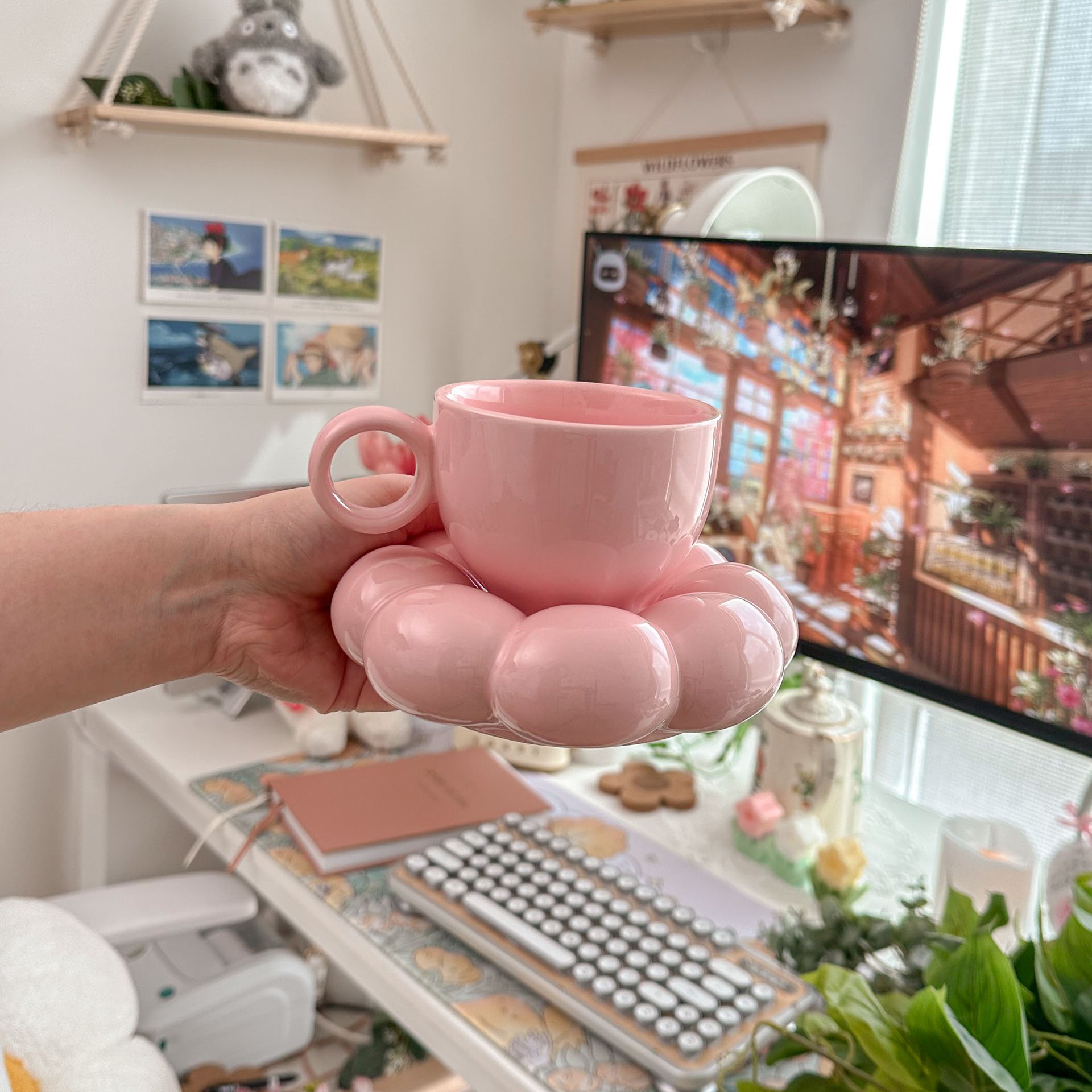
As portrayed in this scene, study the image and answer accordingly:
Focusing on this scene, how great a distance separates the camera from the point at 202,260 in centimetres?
160

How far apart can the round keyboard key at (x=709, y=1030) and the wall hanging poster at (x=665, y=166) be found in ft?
3.60

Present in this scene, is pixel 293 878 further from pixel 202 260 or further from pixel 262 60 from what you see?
pixel 262 60

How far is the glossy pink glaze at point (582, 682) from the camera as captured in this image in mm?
399

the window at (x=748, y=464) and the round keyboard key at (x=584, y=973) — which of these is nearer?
the round keyboard key at (x=584, y=973)

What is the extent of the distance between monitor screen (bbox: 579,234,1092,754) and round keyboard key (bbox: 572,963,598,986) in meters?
0.43

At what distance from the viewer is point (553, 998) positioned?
35.5 inches

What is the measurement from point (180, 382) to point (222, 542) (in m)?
1.07

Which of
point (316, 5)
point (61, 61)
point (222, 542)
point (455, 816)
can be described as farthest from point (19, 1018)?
point (316, 5)

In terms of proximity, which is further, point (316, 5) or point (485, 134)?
point (485, 134)

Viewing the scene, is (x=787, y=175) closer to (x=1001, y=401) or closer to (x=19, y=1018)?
(x=1001, y=401)

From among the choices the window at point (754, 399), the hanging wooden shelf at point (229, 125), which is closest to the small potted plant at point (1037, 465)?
the window at point (754, 399)

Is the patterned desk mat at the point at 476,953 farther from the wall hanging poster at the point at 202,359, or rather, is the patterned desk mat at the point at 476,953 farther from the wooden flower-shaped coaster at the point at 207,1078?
the wall hanging poster at the point at 202,359

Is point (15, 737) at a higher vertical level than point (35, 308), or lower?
lower

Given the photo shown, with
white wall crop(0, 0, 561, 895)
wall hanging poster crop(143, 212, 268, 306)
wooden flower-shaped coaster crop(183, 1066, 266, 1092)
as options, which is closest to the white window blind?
white wall crop(0, 0, 561, 895)
